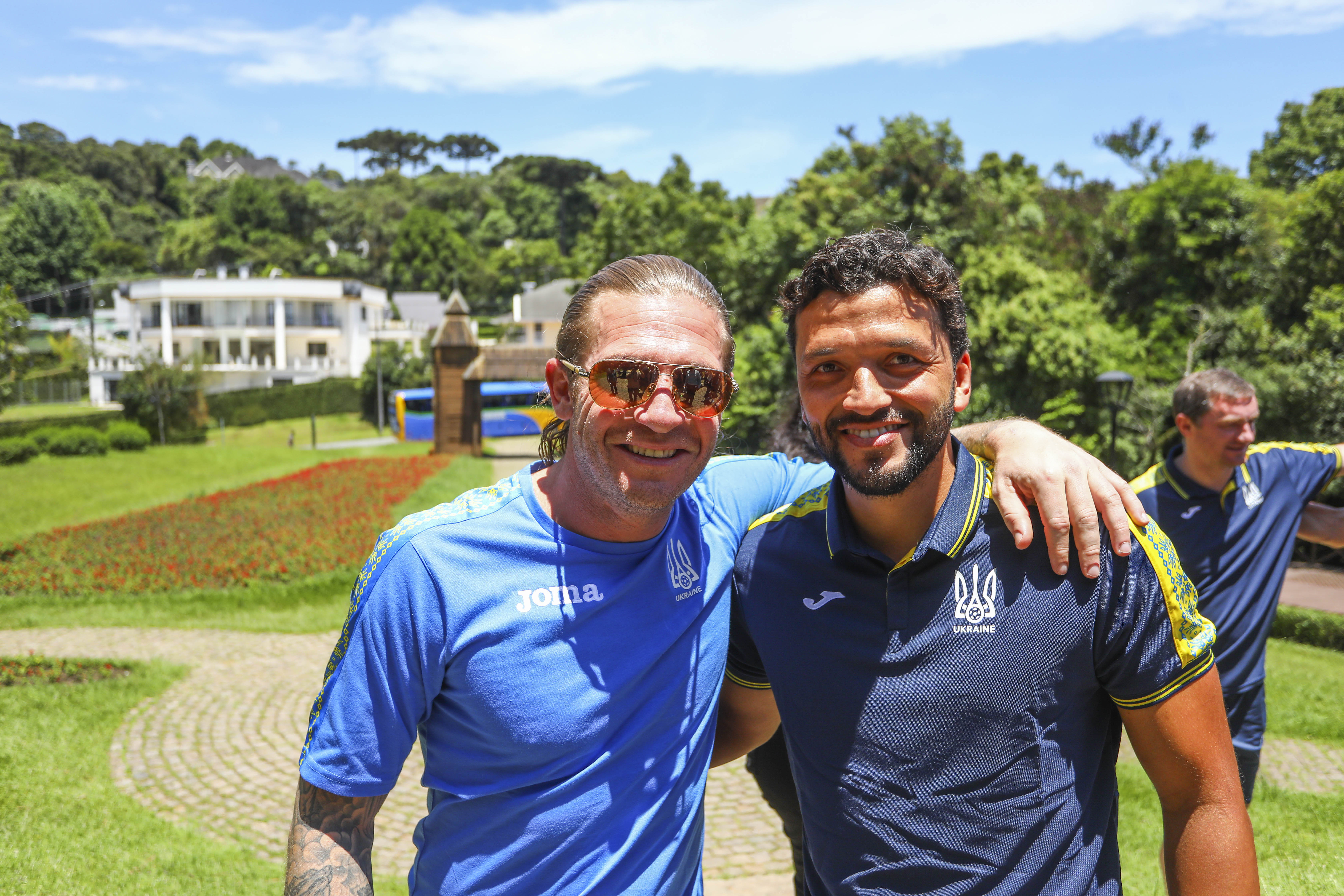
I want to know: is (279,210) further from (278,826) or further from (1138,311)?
(278,826)

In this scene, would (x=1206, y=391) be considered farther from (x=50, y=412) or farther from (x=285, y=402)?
(x=50, y=412)

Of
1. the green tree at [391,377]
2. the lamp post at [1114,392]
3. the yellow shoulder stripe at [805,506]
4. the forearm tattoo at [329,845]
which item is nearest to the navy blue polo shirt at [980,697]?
the yellow shoulder stripe at [805,506]

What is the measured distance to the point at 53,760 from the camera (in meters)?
7.21

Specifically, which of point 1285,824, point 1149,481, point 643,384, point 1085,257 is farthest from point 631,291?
point 1085,257

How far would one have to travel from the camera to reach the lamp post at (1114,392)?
15.0 metres

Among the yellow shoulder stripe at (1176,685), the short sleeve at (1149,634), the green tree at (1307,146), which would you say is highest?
the green tree at (1307,146)

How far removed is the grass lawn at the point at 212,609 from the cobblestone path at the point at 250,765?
77 cm

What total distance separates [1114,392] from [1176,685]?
19.8 m

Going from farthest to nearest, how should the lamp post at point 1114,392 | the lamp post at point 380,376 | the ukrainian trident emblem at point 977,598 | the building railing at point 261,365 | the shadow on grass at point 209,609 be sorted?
the building railing at point 261,365 < the lamp post at point 380,376 < the lamp post at point 1114,392 < the shadow on grass at point 209,609 < the ukrainian trident emblem at point 977,598

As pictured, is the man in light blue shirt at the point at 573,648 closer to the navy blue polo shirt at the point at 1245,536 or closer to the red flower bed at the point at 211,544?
the navy blue polo shirt at the point at 1245,536

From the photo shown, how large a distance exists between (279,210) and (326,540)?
274 feet

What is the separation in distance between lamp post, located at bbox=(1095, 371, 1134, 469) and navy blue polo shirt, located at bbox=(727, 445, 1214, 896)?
489 inches

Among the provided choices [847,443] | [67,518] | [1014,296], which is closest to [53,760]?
[847,443]

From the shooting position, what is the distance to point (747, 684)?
2.57 metres
